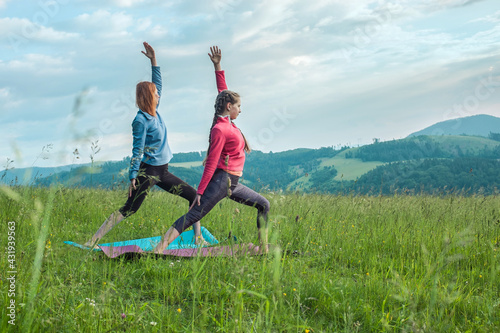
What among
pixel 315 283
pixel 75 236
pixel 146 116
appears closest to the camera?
pixel 315 283

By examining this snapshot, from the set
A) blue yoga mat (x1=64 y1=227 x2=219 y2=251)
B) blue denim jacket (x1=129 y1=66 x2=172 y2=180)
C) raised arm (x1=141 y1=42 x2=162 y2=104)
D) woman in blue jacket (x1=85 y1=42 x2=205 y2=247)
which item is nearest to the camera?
blue denim jacket (x1=129 y1=66 x2=172 y2=180)

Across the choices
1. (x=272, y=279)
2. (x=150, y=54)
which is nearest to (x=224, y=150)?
(x=272, y=279)

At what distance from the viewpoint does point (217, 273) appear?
3.41 m

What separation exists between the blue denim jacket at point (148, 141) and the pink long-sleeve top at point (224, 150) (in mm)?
839

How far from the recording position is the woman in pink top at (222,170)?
427 centimetres

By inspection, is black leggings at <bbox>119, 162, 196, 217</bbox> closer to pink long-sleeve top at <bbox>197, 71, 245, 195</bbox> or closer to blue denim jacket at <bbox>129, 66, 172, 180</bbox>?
blue denim jacket at <bbox>129, 66, 172, 180</bbox>

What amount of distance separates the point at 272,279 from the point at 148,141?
9.19ft

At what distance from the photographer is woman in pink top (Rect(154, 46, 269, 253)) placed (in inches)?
168

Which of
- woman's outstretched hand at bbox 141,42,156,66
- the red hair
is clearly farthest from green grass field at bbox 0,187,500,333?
woman's outstretched hand at bbox 141,42,156,66

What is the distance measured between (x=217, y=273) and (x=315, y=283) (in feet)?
3.05

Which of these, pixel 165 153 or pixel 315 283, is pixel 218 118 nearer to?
pixel 165 153

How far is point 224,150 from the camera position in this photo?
14.6 ft

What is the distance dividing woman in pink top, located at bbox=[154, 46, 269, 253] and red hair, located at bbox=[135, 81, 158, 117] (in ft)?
3.27

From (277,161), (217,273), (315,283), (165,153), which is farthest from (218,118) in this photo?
(277,161)
